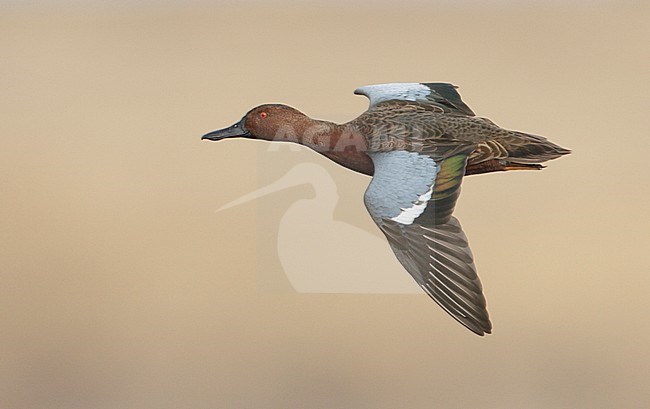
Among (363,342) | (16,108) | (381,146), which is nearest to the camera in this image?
(381,146)

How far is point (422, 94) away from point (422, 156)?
0.24 metres

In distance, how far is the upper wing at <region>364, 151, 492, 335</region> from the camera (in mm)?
1750

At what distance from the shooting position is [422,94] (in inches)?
80.4

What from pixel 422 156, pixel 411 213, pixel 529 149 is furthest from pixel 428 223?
pixel 529 149

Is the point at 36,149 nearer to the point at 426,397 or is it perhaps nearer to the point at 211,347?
the point at 211,347

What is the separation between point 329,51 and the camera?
215cm

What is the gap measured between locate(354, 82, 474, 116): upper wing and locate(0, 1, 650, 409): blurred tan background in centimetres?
4

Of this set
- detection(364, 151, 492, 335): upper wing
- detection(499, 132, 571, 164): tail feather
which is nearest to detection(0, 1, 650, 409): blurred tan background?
detection(499, 132, 571, 164): tail feather

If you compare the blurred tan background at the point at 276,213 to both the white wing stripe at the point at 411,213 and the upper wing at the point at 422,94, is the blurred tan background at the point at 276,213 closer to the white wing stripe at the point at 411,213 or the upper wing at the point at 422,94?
the upper wing at the point at 422,94

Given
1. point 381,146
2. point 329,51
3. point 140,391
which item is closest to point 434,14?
point 329,51

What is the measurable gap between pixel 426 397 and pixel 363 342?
0.20m

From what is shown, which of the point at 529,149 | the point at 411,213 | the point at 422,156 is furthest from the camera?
the point at 529,149

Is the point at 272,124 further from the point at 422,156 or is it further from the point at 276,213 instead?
the point at 422,156

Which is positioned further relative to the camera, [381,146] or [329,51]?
[329,51]
